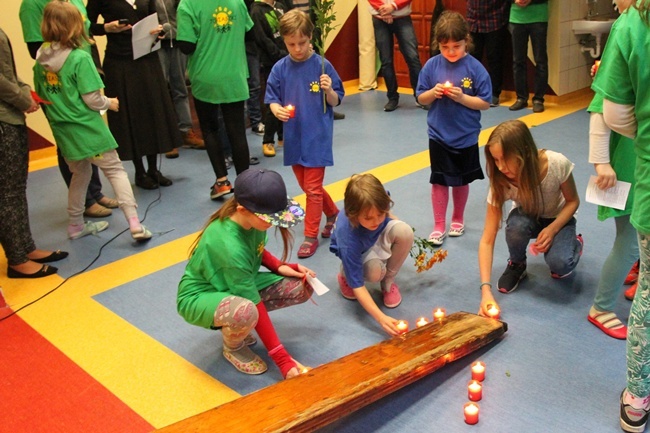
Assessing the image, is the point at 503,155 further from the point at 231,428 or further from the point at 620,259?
the point at 231,428

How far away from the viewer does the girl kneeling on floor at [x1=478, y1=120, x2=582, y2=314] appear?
8.50ft

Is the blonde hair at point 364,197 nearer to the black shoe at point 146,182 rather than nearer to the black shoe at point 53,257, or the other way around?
the black shoe at point 53,257

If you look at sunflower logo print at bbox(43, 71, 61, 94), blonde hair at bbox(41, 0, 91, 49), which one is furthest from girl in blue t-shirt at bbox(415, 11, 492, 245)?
sunflower logo print at bbox(43, 71, 61, 94)

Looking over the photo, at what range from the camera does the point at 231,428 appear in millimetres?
1970

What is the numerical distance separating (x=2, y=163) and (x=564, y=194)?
9.21ft

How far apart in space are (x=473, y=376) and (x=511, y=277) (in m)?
0.77

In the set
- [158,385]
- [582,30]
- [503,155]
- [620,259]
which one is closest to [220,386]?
[158,385]

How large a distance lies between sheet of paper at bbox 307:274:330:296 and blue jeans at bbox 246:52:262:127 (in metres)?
3.26

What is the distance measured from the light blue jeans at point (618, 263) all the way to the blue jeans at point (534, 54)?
148 inches

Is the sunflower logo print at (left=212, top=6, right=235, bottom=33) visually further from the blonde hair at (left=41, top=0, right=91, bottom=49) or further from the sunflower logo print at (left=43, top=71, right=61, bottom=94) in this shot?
the sunflower logo print at (left=43, top=71, right=61, bottom=94)

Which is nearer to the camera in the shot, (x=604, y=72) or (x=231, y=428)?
(x=604, y=72)

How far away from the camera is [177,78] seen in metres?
5.61

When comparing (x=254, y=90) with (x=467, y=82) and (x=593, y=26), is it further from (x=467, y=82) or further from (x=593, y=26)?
(x=593, y=26)

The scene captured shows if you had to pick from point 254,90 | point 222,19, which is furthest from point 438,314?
point 254,90
